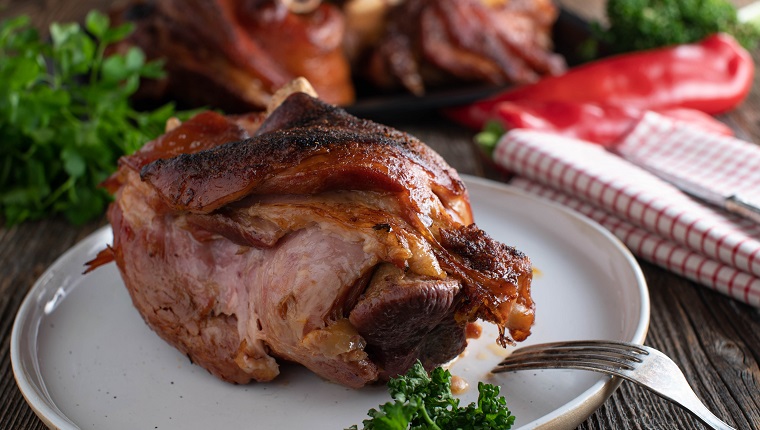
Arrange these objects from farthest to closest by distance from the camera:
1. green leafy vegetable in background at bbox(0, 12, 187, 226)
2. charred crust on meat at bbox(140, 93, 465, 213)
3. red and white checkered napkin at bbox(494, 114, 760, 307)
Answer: green leafy vegetable in background at bbox(0, 12, 187, 226) → red and white checkered napkin at bbox(494, 114, 760, 307) → charred crust on meat at bbox(140, 93, 465, 213)

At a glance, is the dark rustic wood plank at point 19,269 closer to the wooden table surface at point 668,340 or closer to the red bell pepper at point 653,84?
the wooden table surface at point 668,340

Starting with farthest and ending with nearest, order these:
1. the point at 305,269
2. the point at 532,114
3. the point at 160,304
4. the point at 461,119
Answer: the point at 461,119, the point at 532,114, the point at 160,304, the point at 305,269

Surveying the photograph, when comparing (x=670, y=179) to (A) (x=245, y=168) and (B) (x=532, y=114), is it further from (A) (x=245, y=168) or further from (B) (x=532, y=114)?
(A) (x=245, y=168)

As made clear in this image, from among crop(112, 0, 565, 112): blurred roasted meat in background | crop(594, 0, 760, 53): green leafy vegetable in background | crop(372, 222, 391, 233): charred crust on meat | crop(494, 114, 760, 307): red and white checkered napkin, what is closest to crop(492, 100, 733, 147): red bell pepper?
crop(494, 114, 760, 307): red and white checkered napkin

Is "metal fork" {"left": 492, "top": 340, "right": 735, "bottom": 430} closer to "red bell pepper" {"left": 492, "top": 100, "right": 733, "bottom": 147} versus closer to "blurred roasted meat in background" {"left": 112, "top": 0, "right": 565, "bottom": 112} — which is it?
"red bell pepper" {"left": 492, "top": 100, "right": 733, "bottom": 147}

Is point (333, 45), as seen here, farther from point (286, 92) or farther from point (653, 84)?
point (286, 92)

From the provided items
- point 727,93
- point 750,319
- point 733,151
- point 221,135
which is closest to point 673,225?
point 750,319

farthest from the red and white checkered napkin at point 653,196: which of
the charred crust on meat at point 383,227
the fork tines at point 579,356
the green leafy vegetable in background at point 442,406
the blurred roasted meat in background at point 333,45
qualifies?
the charred crust on meat at point 383,227
